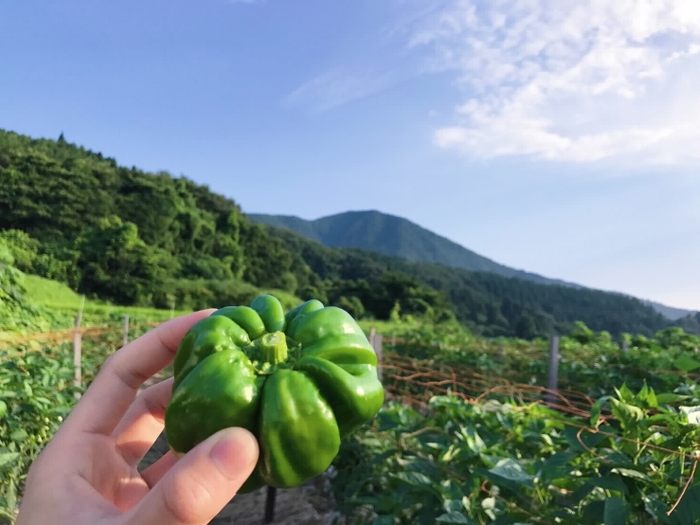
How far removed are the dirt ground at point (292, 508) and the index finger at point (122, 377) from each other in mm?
2662

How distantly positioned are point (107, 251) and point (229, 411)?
1465 inches

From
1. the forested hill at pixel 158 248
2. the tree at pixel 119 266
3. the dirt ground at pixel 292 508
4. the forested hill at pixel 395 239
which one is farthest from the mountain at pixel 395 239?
the dirt ground at pixel 292 508

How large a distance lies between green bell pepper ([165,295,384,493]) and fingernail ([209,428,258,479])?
124mm

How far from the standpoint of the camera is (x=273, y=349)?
1.53m

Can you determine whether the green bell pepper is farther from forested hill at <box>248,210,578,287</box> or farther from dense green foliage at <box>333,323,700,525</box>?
forested hill at <box>248,210,578,287</box>

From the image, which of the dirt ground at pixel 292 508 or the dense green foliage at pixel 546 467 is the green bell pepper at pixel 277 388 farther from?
the dirt ground at pixel 292 508

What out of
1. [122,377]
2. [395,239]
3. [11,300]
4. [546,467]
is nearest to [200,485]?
[122,377]

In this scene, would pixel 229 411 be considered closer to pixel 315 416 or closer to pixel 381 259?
pixel 315 416

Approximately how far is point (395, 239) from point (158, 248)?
448ft

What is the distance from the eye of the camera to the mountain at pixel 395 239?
166000 mm

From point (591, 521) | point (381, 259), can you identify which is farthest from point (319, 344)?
point (381, 259)

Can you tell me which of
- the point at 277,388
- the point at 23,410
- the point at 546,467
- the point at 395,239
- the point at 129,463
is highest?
the point at 395,239

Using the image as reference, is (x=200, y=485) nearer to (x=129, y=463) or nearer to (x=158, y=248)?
(x=129, y=463)

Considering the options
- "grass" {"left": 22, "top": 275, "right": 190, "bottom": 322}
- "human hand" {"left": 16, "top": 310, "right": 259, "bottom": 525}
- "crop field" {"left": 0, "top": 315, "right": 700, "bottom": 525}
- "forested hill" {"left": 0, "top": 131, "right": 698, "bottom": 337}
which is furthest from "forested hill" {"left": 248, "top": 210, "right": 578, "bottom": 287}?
"human hand" {"left": 16, "top": 310, "right": 259, "bottom": 525}
